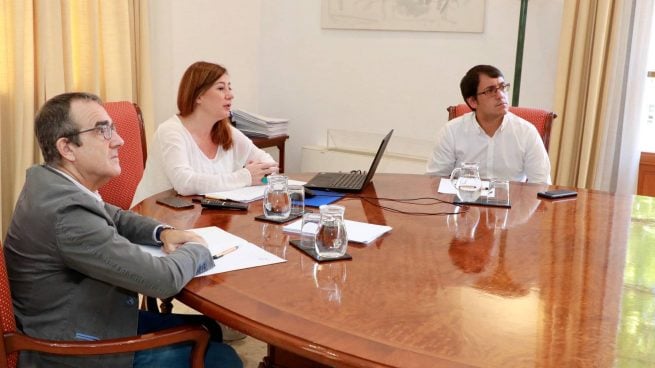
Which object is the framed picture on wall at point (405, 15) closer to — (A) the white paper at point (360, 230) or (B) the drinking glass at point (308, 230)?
(A) the white paper at point (360, 230)

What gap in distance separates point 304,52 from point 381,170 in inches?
37.6

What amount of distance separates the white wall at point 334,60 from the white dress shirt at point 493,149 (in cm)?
83

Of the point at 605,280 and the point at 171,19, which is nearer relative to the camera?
the point at 605,280

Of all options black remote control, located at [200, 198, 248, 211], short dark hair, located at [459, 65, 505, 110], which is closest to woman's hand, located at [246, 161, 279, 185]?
black remote control, located at [200, 198, 248, 211]

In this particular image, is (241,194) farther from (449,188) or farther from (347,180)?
(449,188)

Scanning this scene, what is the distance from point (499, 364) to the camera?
3.51 ft

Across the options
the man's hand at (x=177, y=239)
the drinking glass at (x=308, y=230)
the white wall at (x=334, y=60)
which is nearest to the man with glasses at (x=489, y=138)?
the white wall at (x=334, y=60)

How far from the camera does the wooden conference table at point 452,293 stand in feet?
3.70

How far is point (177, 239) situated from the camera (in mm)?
1614

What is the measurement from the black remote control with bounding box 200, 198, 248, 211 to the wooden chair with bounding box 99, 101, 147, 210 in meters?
0.63

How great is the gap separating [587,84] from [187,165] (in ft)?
6.87

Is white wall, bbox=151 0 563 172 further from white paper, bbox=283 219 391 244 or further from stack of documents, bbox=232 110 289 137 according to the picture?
white paper, bbox=283 219 391 244

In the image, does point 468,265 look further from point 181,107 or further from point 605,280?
point 181,107

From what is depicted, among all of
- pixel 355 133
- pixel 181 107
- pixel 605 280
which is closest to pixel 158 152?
pixel 181 107
